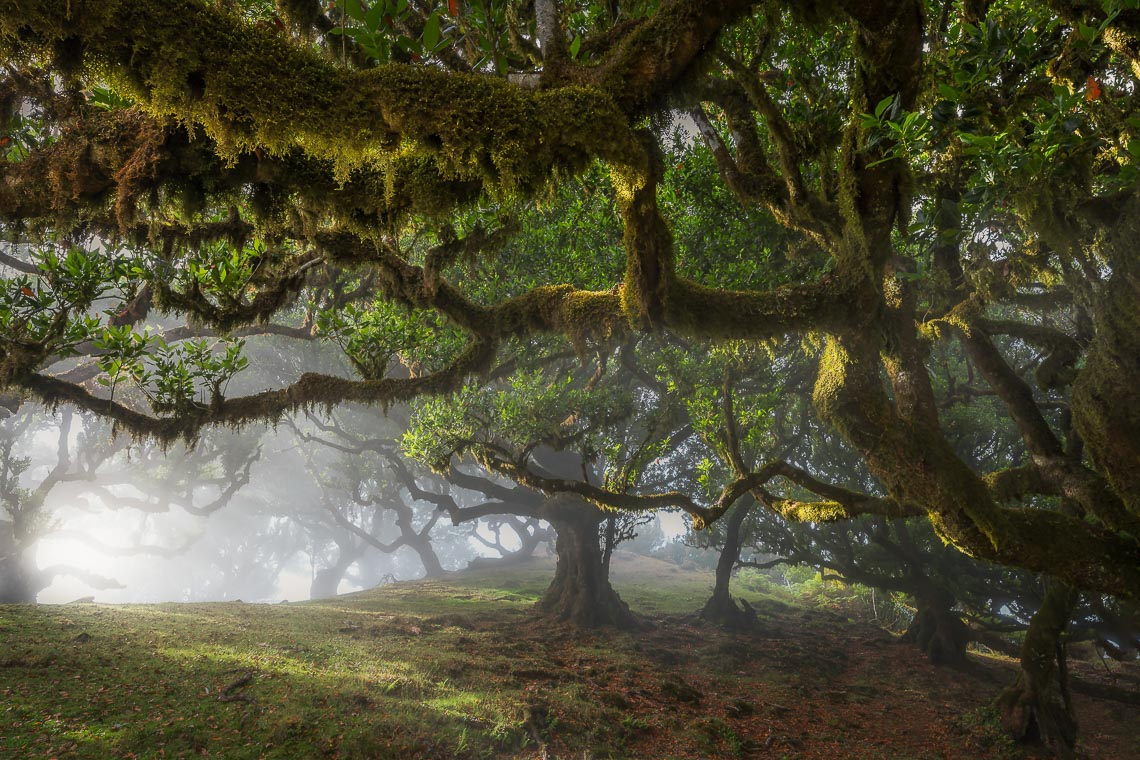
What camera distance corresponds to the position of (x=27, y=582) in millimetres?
19406

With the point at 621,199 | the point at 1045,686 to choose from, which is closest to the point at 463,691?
the point at 621,199

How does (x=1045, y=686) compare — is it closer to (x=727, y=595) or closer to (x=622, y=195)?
(x=727, y=595)

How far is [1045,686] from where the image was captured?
8.58 meters

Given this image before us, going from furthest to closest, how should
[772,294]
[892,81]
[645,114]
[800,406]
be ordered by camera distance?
[800,406], [772,294], [892,81], [645,114]

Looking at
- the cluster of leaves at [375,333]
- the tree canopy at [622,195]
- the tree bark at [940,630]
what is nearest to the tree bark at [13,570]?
the tree canopy at [622,195]

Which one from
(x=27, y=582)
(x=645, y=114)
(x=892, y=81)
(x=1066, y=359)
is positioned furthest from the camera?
(x=27, y=582)

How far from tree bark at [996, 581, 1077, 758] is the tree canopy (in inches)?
109

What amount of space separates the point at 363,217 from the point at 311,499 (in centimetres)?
5132

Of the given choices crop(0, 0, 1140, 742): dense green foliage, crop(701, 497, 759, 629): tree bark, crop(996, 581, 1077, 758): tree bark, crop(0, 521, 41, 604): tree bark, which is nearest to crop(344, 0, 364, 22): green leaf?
crop(0, 0, 1140, 742): dense green foliage

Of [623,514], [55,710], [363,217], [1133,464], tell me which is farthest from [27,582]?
[1133,464]

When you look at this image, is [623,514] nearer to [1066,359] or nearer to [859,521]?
[859,521]

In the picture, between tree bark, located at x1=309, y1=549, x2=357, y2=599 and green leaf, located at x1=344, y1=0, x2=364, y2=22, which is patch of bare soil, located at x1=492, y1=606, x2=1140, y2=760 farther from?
tree bark, located at x1=309, y1=549, x2=357, y2=599

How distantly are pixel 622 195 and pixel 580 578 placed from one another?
584 inches

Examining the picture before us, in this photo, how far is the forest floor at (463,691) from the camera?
19.1 ft
